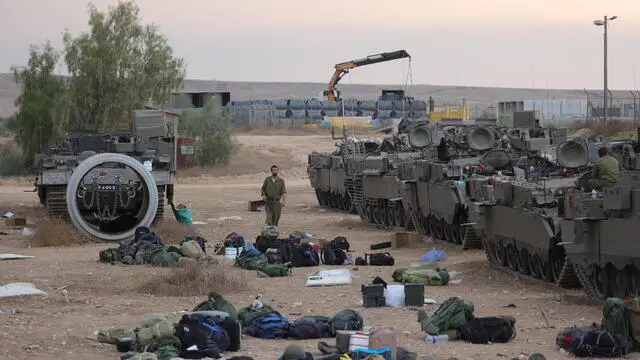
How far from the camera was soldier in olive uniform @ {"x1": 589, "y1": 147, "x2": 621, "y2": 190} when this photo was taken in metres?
17.3

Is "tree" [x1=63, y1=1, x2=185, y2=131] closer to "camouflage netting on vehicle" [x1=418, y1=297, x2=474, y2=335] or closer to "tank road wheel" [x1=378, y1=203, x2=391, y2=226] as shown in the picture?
"tank road wheel" [x1=378, y1=203, x2=391, y2=226]

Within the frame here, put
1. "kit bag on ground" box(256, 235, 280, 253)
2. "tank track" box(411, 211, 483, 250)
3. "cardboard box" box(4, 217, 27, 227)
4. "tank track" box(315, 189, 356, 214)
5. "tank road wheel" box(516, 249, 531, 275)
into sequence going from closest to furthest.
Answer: "tank road wheel" box(516, 249, 531, 275)
"kit bag on ground" box(256, 235, 280, 253)
"tank track" box(411, 211, 483, 250)
"cardboard box" box(4, 217, 27, 227)
"tank track" box(315, 189, 356, 214)

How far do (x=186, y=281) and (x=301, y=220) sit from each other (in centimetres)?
1614

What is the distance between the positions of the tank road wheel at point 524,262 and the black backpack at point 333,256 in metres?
2.87

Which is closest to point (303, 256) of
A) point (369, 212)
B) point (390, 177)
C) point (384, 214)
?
point (390, 177)

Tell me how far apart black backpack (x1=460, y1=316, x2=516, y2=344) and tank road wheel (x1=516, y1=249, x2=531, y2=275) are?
6.09 m

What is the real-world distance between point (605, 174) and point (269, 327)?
18.7 feet

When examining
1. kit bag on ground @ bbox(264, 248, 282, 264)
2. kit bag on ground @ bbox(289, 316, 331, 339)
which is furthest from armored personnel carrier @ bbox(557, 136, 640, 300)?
kit bag on ground @ bbox(264, 248, 282, 264)

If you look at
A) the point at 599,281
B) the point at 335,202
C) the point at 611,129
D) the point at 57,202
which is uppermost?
the point at 611,129

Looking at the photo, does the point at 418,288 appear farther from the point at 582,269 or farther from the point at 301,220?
the point at 301,220

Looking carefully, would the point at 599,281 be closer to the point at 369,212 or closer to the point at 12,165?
the point at 369,212

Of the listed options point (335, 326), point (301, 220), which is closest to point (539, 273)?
point (335, 326)

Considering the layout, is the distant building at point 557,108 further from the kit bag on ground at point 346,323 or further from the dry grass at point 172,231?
the kit bag on ground at point 346,323

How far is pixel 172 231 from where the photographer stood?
25.9 m
